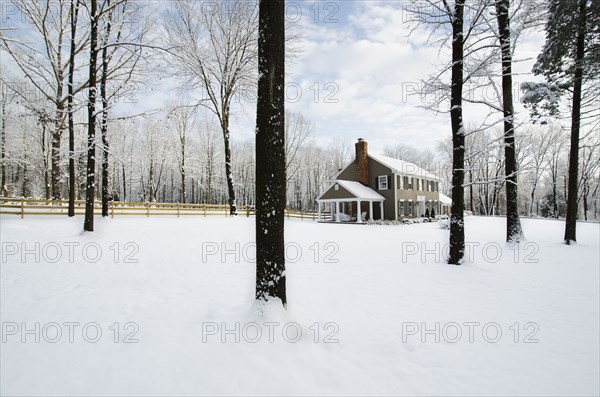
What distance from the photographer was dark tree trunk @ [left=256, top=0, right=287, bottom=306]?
3945 mm

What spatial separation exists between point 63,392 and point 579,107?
53.0ft

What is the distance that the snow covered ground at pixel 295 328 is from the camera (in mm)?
2951

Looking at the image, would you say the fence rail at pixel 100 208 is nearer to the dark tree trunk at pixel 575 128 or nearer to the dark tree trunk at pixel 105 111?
the dark tree trunk at pixel 105 111

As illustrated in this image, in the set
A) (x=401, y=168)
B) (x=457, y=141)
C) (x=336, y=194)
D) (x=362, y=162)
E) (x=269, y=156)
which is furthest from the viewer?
(x=362, y=162)

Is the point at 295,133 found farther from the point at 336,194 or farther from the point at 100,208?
the point at 100,208

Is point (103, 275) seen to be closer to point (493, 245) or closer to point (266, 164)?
point (266, 164)

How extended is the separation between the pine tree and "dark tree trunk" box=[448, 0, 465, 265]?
5.30m

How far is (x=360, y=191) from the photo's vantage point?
1020 inches

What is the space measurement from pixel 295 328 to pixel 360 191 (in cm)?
2289

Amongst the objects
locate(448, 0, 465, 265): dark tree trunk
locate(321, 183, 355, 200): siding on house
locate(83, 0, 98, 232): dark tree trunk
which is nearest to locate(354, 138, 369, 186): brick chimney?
locate(321, 183, 355, 200): siding on house

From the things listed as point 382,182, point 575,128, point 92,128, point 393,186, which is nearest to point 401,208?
point 393,186

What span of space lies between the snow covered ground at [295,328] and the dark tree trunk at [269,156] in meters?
0.55

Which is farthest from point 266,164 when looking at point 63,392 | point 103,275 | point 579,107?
point 579,107

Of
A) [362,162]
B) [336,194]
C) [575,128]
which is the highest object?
[362,162]
